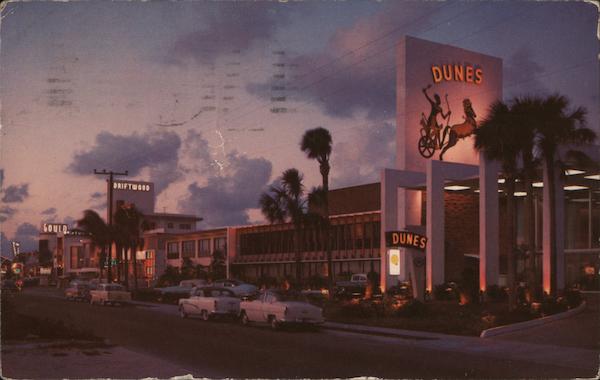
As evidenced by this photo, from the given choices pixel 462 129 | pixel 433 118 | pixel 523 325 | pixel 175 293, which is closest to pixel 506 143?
pixel 523 325

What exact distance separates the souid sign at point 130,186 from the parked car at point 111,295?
92834mm

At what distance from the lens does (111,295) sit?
49.9 m

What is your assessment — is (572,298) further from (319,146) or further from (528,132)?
(319,146)

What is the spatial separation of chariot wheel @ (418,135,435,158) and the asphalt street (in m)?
29.8

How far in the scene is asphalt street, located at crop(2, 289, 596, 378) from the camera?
1616 centimetres

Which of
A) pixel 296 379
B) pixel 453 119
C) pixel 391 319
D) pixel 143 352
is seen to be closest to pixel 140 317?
pixel 391 319

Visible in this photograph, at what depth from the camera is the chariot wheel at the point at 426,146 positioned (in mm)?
55634

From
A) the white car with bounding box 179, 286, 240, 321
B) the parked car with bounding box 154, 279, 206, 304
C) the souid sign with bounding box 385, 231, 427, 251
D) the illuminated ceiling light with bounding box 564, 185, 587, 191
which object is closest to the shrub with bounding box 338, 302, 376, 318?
the white car with bounding box 179, 286, 240, 321

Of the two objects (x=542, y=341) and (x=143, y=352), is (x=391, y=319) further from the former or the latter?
(x=143, y=352)

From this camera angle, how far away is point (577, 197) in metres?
54.6

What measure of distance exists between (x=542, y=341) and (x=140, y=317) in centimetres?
2080

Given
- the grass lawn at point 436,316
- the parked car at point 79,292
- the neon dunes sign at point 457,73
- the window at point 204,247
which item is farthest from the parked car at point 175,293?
the window at point 204,247

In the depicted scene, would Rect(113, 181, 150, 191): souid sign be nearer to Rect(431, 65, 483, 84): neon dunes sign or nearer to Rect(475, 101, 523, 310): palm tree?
Rect(431, 65, 483, 84): neon dunes sign

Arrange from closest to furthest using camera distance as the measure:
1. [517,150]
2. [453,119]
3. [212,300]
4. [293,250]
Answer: [517,150] → [212,300] → [453,119] → [293,250]
